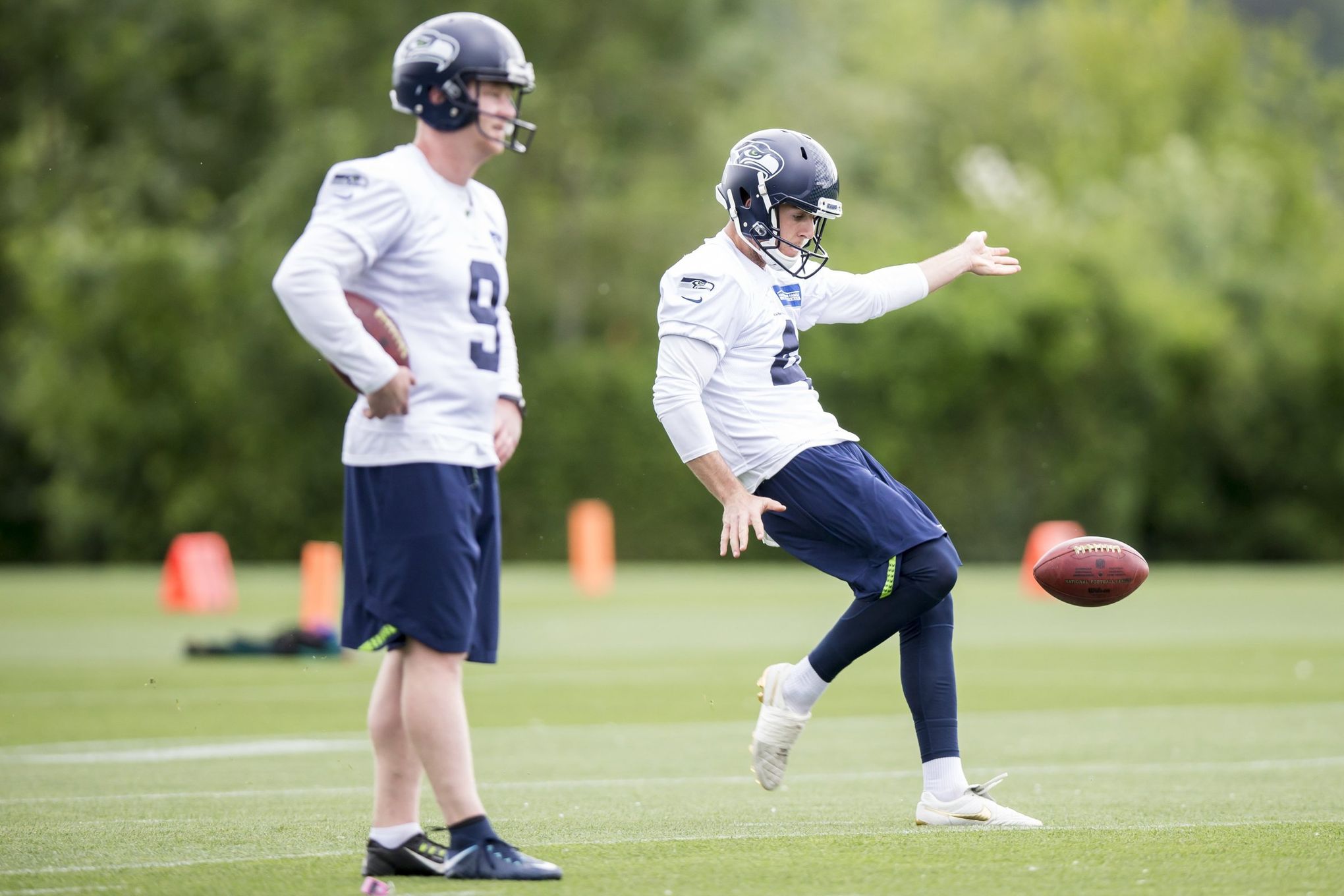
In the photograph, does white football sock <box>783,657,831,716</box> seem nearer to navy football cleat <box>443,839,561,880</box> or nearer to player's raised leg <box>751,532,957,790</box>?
player's raised leg <box>751,532,957,790</box>

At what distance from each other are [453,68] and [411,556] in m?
1.21

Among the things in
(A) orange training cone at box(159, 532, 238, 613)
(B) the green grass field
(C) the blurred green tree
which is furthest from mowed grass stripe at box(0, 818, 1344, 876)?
(C) the blurred green tree

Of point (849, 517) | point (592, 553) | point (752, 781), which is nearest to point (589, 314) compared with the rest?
point (592, 553)

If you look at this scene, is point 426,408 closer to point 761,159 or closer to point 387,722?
point 387,722

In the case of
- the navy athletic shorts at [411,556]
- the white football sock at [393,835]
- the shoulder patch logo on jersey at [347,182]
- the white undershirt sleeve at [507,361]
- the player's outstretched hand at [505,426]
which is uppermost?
the shoulder patch logo on jersey at [347,182]

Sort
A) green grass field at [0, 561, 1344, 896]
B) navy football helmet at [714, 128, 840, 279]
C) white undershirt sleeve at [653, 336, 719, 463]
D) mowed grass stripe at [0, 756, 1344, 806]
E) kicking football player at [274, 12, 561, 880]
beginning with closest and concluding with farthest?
kicking football player at [274, 12, 561, 880]
green grass field at [0, 561, 1344, 896]
white undershirt sleeve at [653, 336, 719, 463]
navy football helmet at [714, 128, 840, 279]
mowed grass stripe at [0, 756, 1344, 806]

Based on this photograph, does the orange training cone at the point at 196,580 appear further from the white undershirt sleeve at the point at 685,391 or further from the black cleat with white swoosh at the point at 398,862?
the black cleat with white swoosh at the point at 398,862

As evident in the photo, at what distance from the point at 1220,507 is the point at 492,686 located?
22340 mm

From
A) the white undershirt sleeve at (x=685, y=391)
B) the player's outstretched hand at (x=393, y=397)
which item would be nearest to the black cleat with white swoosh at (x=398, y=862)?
the player's outstretched hand at (x=393, y=397)

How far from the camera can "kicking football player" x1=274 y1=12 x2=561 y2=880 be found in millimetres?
4449

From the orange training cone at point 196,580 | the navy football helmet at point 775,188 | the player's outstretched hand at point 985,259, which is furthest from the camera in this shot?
the orange training cone at point 196,580

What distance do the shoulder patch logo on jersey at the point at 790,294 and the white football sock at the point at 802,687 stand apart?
112 centimetres

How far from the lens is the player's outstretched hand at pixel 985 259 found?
630 centimetres

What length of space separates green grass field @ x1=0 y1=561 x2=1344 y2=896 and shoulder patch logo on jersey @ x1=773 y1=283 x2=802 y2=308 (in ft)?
5.31
